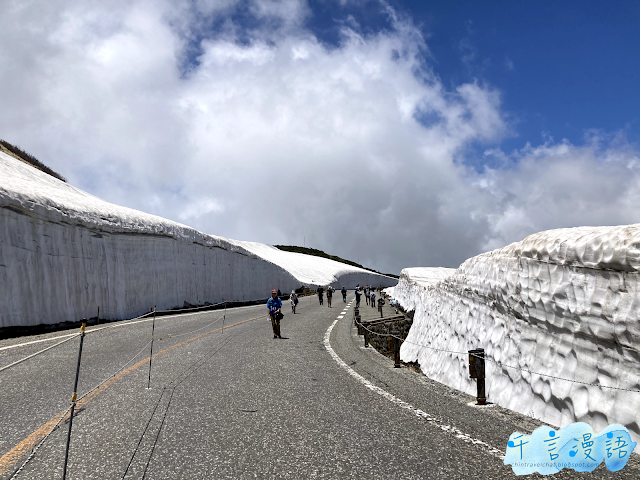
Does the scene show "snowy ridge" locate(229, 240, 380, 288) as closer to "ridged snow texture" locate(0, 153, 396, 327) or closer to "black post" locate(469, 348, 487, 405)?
"ridged snow texture" locate(0, 153, 396, 327)

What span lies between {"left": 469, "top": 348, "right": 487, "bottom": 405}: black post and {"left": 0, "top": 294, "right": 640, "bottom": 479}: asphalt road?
0.80ft

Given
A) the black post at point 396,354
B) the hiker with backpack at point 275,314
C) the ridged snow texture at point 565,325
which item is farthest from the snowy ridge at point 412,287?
the ridged snow texture at point 565,325

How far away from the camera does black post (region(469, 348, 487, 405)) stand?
5.69 metres

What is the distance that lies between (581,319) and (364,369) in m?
4.00

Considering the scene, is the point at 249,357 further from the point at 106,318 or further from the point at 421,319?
the point at 106,318

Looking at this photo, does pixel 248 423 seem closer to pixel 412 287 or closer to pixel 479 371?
pixel 479 371

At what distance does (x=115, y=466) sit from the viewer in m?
3.47

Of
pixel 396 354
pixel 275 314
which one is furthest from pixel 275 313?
pixel 396 354

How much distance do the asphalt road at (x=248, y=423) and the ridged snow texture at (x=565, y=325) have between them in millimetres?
635

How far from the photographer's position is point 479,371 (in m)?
5.83

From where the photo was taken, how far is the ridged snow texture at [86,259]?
573 inches

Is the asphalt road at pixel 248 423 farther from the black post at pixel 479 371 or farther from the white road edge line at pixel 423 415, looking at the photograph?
the black post at pixel 479 371

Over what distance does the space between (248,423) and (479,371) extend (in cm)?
328

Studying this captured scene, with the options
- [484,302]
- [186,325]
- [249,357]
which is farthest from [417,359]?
[186,325]
